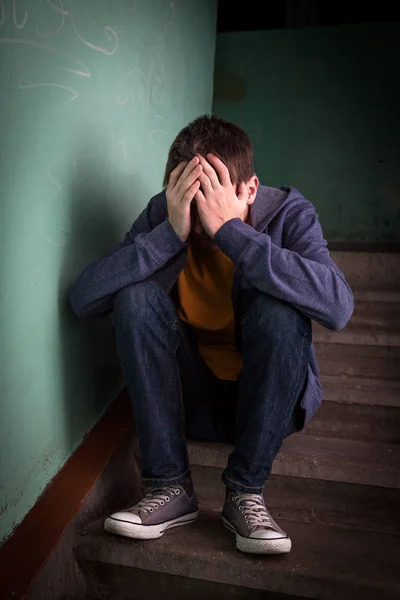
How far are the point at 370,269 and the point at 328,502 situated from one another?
1132 millimetres

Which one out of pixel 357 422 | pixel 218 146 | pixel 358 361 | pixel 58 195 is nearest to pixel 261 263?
pixel 218 146

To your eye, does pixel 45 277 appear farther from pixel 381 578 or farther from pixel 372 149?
pixel 372 149

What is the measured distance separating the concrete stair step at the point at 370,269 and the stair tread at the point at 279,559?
1178 millimetres

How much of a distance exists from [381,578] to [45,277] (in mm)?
958

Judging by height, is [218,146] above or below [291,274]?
above

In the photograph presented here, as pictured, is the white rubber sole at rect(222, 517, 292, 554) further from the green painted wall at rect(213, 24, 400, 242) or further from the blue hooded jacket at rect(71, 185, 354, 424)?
the green painted wall at rect(213, 24, 400, 242)

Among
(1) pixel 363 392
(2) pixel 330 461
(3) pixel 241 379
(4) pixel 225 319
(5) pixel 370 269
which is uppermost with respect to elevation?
(5) pixel 370 269

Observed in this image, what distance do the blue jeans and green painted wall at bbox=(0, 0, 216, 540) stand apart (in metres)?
0.19

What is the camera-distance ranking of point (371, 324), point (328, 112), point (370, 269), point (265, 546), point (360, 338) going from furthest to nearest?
point (328, 112) → point (370, 269) → point (371, 324) → point (360, 338) → point (265, 546)

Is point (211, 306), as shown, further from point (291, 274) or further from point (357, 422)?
point (357, 422)

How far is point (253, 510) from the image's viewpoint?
1173 millimetres

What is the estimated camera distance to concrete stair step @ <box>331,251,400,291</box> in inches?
87.2

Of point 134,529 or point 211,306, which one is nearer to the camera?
point 134,529

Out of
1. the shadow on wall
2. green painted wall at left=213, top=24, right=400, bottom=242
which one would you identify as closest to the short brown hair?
the shadow on wall
